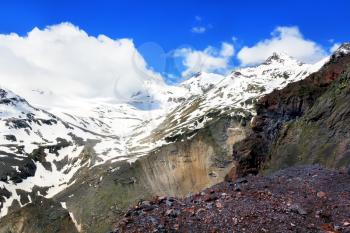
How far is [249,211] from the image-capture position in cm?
2567

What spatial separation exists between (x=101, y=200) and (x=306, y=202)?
6529 inches

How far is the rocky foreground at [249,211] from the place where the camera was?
2464 centimetres

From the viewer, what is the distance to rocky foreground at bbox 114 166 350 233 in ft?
80.8

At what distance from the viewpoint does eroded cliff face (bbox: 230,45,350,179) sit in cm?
Answer: 5625

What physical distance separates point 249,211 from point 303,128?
154 feet

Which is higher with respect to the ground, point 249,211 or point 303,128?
point 303,128

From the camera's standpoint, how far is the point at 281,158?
66875mm

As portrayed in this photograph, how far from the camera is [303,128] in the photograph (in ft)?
231

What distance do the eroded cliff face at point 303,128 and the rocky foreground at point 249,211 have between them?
16944mm

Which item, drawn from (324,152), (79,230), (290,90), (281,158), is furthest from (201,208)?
(79,230)

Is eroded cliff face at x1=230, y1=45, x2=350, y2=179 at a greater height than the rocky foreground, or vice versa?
eroded cliff face at x1=230, y1=45, x2=350, y2=179

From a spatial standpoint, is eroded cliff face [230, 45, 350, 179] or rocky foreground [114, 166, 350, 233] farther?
eroded cliff face [230, 45, 350, 179]

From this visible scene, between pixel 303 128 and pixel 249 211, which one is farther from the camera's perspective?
pixel 303 128

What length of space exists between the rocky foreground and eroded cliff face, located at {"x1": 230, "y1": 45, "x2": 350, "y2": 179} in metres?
16.9
